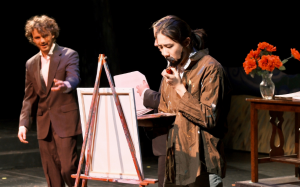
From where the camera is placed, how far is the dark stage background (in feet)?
21.8

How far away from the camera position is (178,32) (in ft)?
7.05

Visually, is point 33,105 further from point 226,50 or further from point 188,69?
point 226,50

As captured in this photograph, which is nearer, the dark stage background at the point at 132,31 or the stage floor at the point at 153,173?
the stage floor at the point at 153,173

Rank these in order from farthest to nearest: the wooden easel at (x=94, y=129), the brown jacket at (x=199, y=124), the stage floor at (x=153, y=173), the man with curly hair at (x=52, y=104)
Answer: the stage floor at (x=153, y=173)
the man with curly hair at (x=52, y=104)
the wooden easel at (x=94, y=129)
the brown jacket at (x=199, y=124)

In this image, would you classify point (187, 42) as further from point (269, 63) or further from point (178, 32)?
point (269, 63)

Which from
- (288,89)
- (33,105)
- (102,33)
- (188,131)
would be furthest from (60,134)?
(288,89)

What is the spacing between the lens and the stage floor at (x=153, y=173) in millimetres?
4867

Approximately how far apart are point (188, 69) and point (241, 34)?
235 inches

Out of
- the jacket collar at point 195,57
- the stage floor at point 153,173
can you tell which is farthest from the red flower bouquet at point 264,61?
the jacket collar at point 195,57

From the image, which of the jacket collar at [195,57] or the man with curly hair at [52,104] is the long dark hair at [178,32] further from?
the man with curly hair at [52,104]

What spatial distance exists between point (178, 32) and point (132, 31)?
6952 millimetres

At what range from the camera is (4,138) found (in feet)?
19.6

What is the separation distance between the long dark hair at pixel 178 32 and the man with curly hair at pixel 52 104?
1326 millimetres

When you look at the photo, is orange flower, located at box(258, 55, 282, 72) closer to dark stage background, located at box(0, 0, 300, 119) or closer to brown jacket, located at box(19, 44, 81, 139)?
brown jacket, located at box(19, 44, 81, 139)
